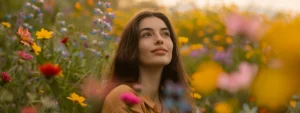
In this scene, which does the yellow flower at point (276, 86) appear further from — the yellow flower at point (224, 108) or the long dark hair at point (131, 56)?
Result: the long dark hair at point (131, 56)

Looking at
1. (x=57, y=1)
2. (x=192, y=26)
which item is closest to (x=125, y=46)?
(x=57, y=1)

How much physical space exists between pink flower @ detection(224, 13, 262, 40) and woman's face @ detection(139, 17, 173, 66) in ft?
3.36

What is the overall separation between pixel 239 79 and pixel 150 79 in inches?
49.3

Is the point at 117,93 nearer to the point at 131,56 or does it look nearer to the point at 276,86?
the point at 131,56

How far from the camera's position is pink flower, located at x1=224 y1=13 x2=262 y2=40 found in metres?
0.37

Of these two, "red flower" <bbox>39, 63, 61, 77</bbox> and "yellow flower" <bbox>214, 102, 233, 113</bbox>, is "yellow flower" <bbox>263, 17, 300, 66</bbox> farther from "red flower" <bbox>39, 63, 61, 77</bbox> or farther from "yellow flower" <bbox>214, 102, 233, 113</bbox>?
"red flower" <bbox>39, 63, 61, 77</bbox>

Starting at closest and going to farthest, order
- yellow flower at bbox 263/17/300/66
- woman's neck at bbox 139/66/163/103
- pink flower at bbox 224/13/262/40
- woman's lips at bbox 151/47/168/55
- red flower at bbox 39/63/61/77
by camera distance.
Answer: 1. yellow flower at bbox 263/17/300/66
2. pink flower at bbox 224/13/262/40
3. red flower at bbox 39/63/61/77
4. woman's lips at bbox 151/47/168/55
5. woman's neck at bbox 139/66/163/103

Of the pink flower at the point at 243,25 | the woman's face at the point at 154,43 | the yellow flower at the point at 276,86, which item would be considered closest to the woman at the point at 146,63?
the woman's face at the point at 154,43

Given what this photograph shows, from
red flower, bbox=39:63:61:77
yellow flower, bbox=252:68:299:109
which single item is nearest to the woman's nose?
red flower, bbox=39:63:61:77

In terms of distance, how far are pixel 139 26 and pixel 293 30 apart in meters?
1.36

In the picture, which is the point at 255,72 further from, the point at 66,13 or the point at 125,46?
the point at 66,13

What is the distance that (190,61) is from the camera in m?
3.23

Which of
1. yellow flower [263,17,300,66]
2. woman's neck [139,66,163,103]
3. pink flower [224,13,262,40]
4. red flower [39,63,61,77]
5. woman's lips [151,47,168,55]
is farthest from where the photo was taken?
woman's neck [139,66,163,103]

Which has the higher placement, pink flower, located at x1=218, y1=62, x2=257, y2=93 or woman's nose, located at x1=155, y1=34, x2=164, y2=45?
pink flower, located at x1=218, y1=62, x2=257, y2=93
